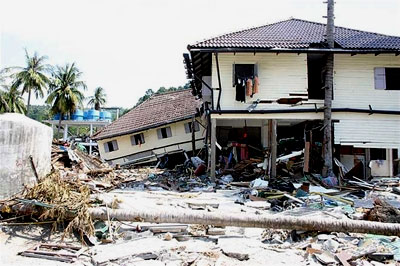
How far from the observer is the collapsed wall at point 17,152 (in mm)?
6410

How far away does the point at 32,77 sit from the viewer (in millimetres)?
36375

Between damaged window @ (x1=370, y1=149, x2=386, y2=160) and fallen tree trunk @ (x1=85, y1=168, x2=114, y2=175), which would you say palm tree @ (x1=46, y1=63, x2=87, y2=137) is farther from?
damaged window @ (x1=370, y1=149, x2=386, y2=160)

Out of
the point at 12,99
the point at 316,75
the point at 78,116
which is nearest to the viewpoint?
the point at 316,75

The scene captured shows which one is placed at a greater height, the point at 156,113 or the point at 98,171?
the point at 156,113

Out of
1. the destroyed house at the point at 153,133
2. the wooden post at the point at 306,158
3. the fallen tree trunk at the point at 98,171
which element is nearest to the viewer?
the wooden post at the point at 306,158

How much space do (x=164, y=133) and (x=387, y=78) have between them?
14.9m

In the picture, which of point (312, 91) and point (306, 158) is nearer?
point (306, 158)

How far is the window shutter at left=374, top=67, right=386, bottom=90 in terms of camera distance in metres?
13.5

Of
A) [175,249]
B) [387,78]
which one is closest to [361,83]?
[387,78]

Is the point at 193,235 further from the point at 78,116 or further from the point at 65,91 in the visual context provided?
the point at 65,91

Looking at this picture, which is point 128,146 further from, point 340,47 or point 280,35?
point 340,47

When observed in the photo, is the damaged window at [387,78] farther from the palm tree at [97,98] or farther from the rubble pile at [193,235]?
the palm tree at [97,98]

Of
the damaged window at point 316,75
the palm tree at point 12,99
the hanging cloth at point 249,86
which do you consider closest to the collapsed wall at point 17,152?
the hanging cloth at point 249,86

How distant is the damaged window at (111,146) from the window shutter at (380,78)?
742 inches
